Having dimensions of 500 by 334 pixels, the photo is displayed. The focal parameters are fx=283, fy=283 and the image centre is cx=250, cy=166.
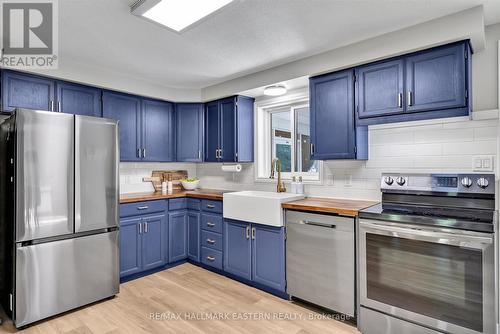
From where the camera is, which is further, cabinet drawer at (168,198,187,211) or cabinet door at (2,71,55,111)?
cabinet drawer at (168,198,187,211)

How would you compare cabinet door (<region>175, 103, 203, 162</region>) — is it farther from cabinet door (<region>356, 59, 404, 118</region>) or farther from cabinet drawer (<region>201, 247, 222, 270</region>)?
cabinet door (<region>356, 59, 404, 118</region>)

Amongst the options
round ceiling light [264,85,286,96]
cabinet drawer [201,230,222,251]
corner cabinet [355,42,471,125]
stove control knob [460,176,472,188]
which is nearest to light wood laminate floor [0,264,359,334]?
cabinet drawer [201,230,222,251]

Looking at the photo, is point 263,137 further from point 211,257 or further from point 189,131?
point 211,257

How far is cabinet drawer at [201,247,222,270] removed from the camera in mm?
3269

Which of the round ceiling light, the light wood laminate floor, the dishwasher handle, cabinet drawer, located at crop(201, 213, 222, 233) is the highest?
the round ceiling light

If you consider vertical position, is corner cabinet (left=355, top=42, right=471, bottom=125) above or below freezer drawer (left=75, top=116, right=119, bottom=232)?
above

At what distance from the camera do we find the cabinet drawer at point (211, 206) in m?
3.27

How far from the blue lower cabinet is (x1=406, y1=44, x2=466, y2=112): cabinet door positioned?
1583mm

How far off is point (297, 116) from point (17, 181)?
9.14 feet

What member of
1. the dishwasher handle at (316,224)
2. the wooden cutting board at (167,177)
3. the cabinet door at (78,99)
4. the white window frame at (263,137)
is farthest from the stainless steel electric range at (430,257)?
the cabinet door at (78,99)

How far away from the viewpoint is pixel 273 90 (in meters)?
3.14

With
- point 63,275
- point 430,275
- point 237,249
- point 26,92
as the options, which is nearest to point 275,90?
point 237,249

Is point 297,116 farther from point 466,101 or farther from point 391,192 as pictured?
point 466,101

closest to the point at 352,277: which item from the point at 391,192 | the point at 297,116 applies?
the point at 391,192
